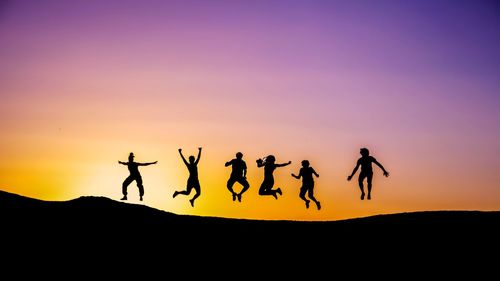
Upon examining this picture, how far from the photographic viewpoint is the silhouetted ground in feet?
57.5

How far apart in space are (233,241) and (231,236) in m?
0.42

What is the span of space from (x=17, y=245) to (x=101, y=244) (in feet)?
7.59

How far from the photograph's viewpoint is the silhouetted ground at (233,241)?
57.5 ft

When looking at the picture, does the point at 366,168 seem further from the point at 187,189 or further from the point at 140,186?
the point at 140,186

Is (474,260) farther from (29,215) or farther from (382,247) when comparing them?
(29,215)

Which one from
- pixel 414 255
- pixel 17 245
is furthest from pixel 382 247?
pixel 17 245

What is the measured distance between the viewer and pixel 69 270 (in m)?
17.0

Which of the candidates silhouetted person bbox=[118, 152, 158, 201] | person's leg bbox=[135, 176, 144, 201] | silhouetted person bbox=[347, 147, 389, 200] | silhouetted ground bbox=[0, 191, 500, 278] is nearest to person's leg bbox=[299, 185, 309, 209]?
silhouetted person bbox=[347, 147, 389, 200]

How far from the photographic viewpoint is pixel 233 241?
62.8 feet

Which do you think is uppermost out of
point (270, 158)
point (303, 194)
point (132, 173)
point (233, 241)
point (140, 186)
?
point (270, 158)

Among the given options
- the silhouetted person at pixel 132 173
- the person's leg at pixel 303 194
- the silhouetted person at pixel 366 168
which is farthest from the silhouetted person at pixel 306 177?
the silhouetted person at pixel 132 173

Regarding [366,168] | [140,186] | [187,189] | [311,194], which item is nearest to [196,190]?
[187,189]

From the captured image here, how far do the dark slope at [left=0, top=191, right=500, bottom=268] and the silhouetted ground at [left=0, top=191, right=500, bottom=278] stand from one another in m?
0.03

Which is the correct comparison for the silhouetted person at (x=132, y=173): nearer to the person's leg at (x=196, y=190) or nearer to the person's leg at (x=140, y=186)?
the person's leg at (x=140, y=186)
